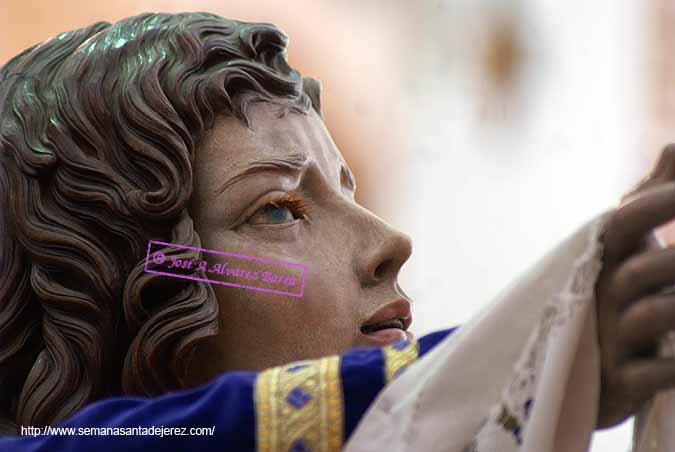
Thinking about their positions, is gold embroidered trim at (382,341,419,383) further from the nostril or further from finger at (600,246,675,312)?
the nostril

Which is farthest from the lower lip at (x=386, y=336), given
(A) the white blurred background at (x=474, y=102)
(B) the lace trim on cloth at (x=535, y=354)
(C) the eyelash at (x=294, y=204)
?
(A) the white blurred background at (x=474, y=102)

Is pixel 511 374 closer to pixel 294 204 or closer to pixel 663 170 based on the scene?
pixel 663 170

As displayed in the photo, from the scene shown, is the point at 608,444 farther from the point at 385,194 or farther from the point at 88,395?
the point at 88,395

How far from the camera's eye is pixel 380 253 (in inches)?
62.6

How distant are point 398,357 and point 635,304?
23cm

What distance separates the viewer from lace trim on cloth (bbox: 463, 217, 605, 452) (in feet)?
3.44

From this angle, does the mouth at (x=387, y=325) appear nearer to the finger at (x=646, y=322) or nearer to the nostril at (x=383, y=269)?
the nostril at (x=383, y=269)

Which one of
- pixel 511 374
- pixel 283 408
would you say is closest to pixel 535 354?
pixel 511 374

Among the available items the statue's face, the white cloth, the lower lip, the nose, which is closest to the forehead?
the statue's face

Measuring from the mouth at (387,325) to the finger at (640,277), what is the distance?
0.54m

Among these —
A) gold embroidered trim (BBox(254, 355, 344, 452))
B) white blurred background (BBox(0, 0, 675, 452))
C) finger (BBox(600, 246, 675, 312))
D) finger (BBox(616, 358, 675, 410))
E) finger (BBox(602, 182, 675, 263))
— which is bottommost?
white blurred background (BBox(0, 0, 675, 452))

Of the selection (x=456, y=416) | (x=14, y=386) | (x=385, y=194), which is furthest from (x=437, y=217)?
(x=456, y=416)

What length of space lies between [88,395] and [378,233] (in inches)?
16.4

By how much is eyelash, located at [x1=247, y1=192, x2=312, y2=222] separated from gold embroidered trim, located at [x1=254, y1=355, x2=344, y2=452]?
49cm
